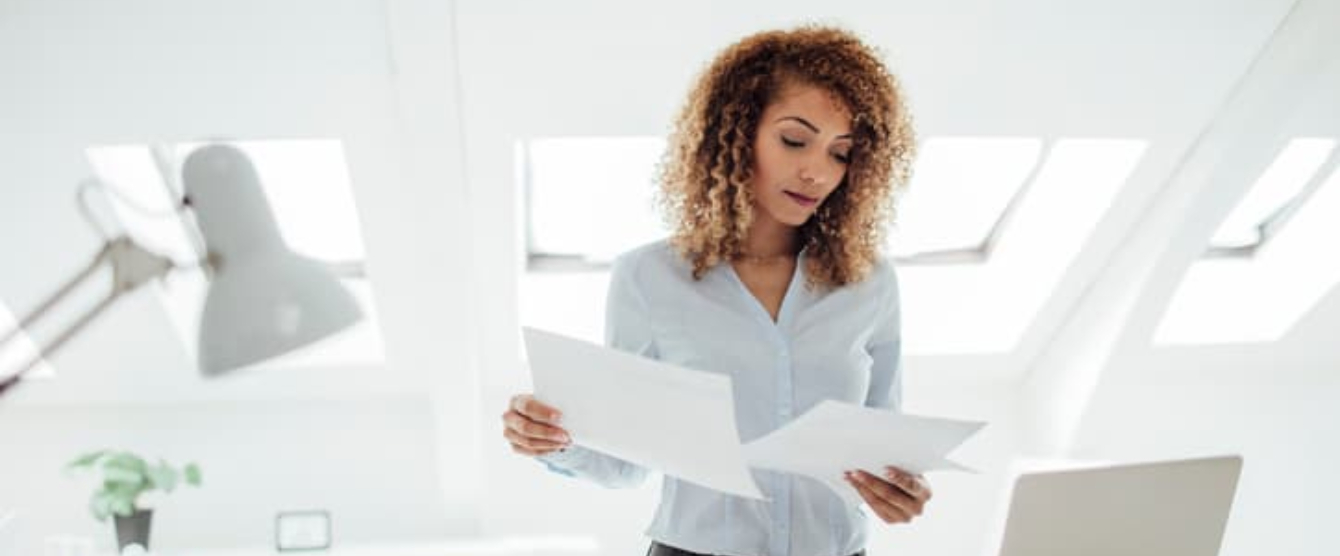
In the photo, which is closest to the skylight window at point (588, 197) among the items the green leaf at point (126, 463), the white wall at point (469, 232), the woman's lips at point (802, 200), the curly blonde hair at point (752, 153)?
the white wall at point (469, 232)

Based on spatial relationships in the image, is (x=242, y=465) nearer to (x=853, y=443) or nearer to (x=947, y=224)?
(x=947, y=224)

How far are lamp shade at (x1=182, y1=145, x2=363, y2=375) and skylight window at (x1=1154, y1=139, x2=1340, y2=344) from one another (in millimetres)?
3042

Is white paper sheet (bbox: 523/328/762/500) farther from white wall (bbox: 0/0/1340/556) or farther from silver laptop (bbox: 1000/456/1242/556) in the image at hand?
white wall (bbox: 0/0/1340/556)

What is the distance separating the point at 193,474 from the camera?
3.59 meters

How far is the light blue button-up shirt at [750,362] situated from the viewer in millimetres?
1393

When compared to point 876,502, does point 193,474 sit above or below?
below

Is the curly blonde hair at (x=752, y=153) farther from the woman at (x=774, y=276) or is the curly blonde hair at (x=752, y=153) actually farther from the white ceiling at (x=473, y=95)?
the white ceiling at (x=473, y=95)

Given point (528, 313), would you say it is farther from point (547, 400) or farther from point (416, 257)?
point (547, 400)

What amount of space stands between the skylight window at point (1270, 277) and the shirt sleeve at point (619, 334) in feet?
9.35

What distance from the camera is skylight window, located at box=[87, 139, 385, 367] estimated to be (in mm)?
3262

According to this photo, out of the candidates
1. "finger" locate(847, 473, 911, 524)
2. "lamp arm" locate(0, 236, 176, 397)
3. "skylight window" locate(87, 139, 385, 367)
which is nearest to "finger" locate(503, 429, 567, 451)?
"finger" locate(847, 473, 911, 524)

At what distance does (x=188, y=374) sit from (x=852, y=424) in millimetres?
2901

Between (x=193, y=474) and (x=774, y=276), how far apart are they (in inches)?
101

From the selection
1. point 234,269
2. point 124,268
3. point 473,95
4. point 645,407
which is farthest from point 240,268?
point 473,95
